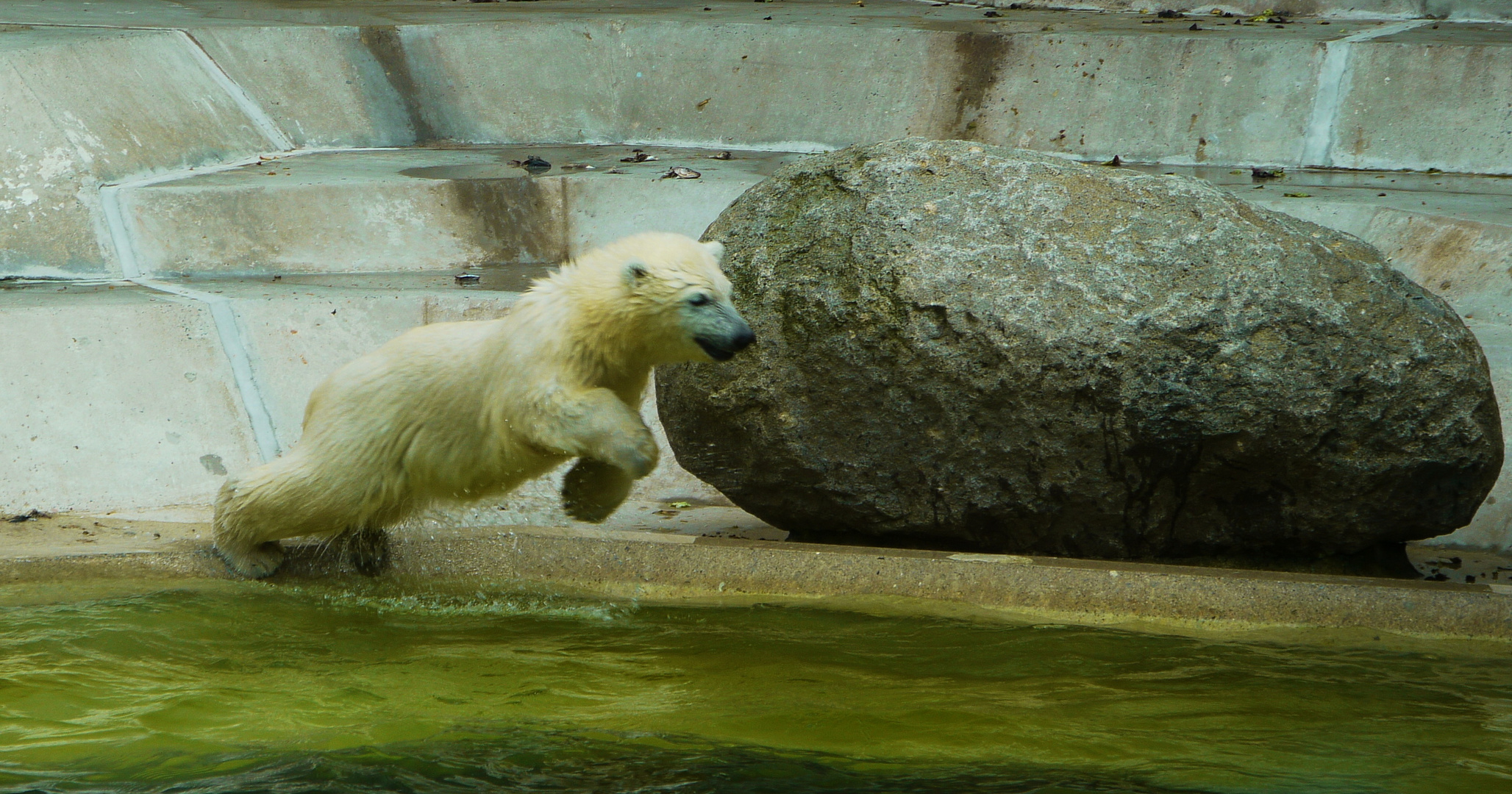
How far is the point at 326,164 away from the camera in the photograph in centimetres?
712

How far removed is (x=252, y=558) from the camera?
3.79m

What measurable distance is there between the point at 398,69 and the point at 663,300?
5649mm

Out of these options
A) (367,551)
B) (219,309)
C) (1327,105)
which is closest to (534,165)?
(219,309)

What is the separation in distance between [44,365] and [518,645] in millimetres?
2539

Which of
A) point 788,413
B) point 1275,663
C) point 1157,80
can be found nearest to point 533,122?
point 1157,80

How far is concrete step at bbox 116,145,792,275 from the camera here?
6156 mm

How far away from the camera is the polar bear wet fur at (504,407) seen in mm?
3123

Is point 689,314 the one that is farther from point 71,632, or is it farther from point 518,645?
point 71,632

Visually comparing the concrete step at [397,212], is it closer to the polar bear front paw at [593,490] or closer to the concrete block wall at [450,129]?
the concrete block wall at [450,129]

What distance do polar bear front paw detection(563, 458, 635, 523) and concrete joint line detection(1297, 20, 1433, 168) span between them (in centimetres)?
560

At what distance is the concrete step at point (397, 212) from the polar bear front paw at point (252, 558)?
9.01 feet

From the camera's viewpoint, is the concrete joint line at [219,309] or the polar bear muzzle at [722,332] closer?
the polar bear muzzle at [722,332]

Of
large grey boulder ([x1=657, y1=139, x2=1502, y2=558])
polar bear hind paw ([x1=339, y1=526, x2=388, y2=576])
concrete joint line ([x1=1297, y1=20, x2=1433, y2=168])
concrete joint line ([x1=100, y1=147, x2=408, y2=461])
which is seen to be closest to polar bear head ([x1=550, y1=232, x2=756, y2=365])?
large grey boulder ([x1=657, y1=139, x2=1502, y2=558])

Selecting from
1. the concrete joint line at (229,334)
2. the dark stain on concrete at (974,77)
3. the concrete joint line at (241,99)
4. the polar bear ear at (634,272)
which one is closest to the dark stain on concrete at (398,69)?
the concrete joint line at (241,99)
